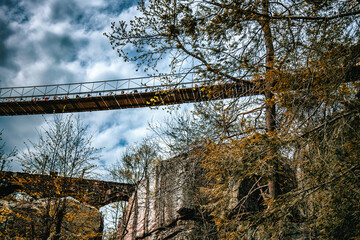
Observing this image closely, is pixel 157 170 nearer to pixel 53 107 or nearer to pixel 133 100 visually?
pixel 133 100

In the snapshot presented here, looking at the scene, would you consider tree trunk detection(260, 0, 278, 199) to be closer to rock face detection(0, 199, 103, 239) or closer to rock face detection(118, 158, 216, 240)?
rock face detection(118, 158, 216, 240)

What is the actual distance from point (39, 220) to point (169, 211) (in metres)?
4.45

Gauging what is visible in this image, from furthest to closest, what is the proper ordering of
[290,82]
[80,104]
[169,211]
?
[80,104] → [169,211] → [290,82]

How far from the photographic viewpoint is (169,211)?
9.78 metres

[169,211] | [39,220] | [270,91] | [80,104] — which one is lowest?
[39,220]

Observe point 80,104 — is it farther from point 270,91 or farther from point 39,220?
point 270,91

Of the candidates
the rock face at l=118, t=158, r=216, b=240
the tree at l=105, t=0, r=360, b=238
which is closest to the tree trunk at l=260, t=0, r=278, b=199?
the tree at l=105, t=0, r=360, b=238

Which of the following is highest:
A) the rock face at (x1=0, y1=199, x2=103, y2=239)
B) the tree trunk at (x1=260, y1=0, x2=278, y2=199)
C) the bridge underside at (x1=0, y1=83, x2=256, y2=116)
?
the bridge underside at (x1=0, y1=83, x2=256, y2=116)

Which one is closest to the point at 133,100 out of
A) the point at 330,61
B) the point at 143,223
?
the point at 143,223

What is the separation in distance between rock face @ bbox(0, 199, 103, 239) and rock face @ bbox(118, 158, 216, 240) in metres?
1.82

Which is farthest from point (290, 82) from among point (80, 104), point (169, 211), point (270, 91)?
point (80, 104)

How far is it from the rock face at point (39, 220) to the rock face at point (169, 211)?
1.82 metres

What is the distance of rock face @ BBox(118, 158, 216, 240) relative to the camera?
8.90m

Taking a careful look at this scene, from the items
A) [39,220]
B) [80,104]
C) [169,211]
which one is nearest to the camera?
[39,220]
